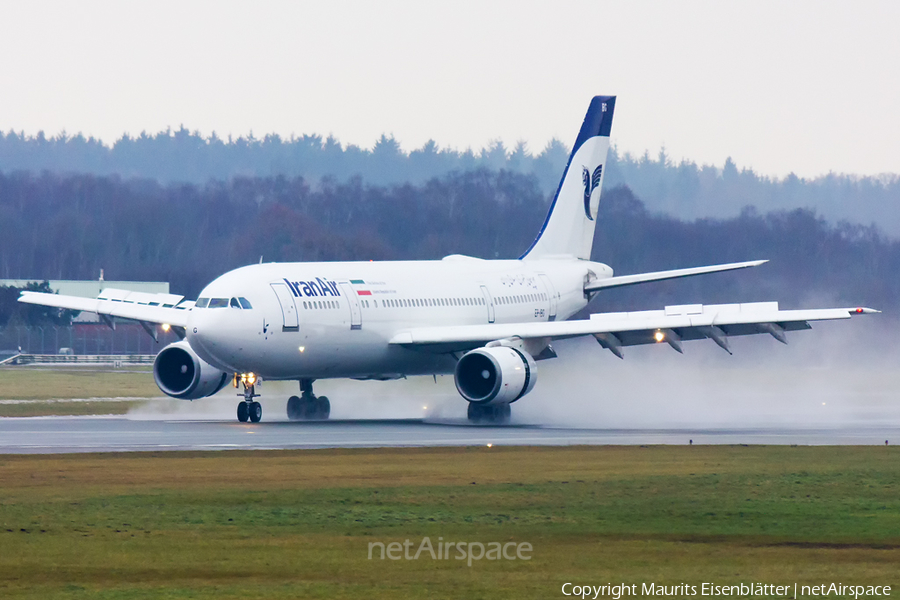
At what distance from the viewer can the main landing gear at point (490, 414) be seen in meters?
39.8

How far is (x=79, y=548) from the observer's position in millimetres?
16531

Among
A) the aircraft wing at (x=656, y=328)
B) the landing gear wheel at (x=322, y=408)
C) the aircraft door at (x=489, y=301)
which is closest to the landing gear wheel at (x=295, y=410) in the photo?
the landing gear wheel at (x=322, y=408)

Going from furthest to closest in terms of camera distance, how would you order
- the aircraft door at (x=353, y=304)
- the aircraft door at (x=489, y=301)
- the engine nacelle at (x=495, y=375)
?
the aircraft door at (x=489, y=301) < the aircraft door at (x=353, y=304) < the engine nacelle at (x=495, y=375)

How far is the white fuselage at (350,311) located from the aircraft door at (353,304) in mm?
35

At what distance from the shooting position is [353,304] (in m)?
40.0

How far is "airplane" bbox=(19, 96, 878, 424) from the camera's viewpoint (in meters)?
37.6

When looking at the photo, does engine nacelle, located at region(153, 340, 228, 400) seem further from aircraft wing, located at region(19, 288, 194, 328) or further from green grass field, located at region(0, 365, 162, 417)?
green grass field, located at region(0, 365, 162, 417)

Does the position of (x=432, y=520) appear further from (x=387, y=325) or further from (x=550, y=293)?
(x=550, y=293)

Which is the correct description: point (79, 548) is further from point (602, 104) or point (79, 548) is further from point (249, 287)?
point (602, 104)

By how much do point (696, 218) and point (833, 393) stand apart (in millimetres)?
30581

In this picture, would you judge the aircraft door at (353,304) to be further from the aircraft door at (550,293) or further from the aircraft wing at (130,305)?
the aircraft door at (550,293)

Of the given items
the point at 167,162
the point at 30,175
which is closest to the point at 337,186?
the point at 30,175

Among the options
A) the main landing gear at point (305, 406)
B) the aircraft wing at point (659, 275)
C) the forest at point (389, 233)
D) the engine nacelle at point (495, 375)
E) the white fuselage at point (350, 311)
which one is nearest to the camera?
the white fuselage at point (350, 311)

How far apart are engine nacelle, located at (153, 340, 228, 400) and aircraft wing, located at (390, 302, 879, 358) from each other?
4.74 metres
